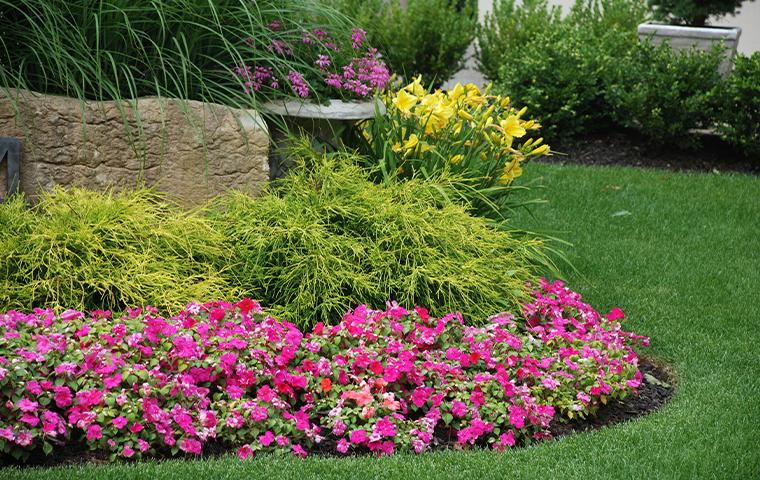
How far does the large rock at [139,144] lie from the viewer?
506 cm

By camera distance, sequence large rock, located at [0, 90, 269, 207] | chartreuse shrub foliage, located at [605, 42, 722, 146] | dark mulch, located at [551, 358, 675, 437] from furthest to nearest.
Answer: chartreuse shrub foliage, located at [605, 42, 722, 146]
large rock, located at [0, 90, 269, 207]
dark mulch, located at [551, 358, 675, 437]

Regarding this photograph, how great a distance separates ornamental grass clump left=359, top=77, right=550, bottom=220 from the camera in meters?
5.78

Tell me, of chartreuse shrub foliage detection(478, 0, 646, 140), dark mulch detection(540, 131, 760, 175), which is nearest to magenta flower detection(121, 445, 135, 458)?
dark mulch detection(540, 131, 760, 175)

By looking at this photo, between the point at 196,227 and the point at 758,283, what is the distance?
3531 millimetres

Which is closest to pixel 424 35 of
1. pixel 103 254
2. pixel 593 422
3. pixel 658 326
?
pixel 658 326

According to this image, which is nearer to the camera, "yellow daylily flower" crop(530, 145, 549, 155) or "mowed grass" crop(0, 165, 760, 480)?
"mowed grass" crop(0, 165, 760, 480)

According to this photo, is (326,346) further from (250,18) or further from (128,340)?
(250,18)

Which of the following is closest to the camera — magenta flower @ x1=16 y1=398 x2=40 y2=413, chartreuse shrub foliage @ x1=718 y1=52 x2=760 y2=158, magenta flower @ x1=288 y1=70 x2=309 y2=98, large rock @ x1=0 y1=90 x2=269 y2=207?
magenta flower @ x1=16 y1=398 x2=40 y2=413

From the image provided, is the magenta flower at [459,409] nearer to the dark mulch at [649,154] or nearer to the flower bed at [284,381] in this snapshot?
the flower bed at [284,381]

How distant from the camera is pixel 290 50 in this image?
18.6 ft

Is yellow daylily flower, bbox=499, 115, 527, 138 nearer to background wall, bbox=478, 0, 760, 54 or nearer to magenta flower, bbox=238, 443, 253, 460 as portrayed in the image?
magenta flower, bbox=238, 443, 253, 460

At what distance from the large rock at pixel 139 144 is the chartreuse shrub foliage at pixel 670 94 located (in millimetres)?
5085

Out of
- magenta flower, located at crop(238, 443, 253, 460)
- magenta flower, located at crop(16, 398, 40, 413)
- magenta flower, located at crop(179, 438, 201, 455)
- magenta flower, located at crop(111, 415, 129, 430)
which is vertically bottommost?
magenta flower, located at crop(238, 443, 253, 460)

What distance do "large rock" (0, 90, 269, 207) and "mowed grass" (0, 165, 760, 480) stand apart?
1.98 meters
